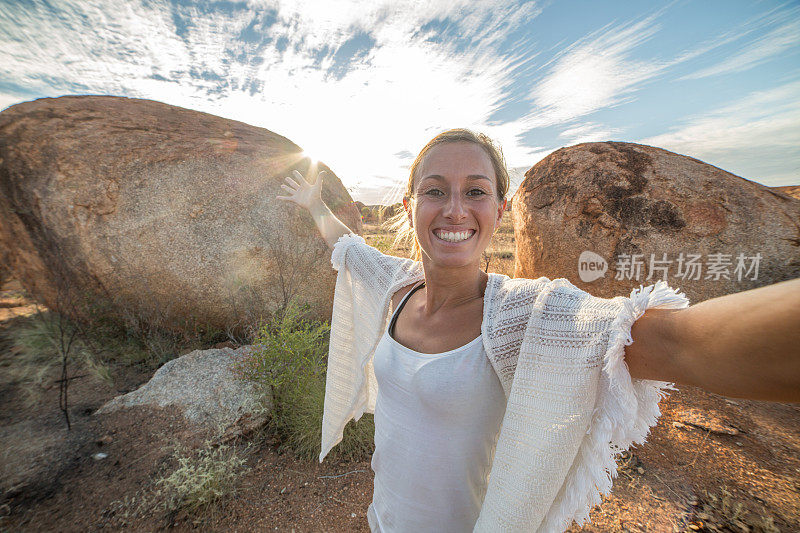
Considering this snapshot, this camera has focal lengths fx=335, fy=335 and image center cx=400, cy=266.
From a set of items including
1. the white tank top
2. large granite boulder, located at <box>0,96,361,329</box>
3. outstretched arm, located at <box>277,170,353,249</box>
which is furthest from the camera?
large granite boulder, located at <box>0,96,361,329</box>

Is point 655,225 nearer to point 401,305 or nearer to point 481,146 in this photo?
point 481,146

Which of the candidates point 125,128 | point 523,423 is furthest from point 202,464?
point 125,128

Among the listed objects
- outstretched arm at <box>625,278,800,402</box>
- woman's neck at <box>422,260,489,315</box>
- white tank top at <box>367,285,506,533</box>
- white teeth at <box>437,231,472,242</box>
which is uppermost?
white teeth at <box>437,231,472,242</box>

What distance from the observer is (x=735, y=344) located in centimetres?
56

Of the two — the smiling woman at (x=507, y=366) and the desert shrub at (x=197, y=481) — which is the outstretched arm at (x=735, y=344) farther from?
the desert shrub at (x=197, y=481)

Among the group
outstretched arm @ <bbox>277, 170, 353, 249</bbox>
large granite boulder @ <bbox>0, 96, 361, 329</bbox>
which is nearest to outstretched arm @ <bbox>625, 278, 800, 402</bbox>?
outstretched arm @ <bbox>277, 170, 353, 249</bbox>

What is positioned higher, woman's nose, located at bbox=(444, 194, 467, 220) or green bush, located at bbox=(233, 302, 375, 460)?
woman's nose, located at bbox=(444, 194, 467, 220)

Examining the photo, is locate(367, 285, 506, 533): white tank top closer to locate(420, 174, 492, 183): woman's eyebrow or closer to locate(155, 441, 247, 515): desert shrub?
locate(420, 174, 492, 183): woman's eyebrow

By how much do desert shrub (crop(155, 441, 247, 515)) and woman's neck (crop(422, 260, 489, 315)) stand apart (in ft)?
6.88

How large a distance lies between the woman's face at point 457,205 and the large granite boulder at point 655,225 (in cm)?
331

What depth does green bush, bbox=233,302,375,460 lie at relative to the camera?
2824 millimetres

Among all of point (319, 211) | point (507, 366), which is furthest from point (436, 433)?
point (319, 211)

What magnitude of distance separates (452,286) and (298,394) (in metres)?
2.20

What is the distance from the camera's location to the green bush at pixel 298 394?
2824 mm
